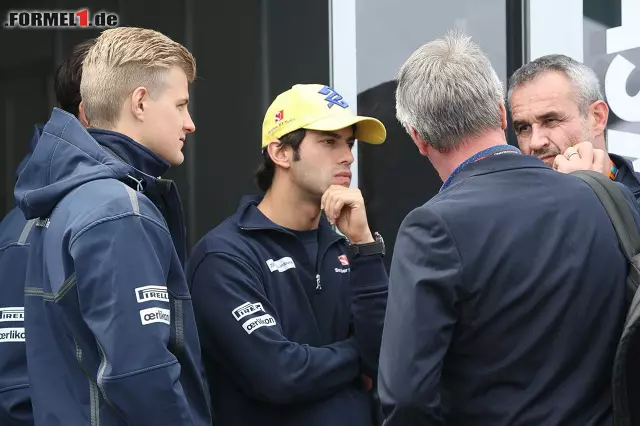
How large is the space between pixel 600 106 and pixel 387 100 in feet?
2.55

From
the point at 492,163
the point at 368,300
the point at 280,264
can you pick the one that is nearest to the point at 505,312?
the point at 492,163

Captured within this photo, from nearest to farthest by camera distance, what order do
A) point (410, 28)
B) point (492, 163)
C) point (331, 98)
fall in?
point (492, 163) < point (331, 98) < point (410, 28)

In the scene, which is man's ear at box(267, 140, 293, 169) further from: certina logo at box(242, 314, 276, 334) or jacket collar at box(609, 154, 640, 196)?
jacket collar at box(609, 154, 640, 196)

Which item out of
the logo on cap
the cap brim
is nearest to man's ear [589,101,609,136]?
the cap brim

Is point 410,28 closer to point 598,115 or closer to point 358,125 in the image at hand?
point 358,125

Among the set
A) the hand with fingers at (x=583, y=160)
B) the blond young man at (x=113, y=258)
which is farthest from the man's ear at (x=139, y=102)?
the hand with fingers at (x=583, y=160)

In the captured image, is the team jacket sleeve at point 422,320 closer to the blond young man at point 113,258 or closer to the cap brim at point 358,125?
the blond young man at point 113,258

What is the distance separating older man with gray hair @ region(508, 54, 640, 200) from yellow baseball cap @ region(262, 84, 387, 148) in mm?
448

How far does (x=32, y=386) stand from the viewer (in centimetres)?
194

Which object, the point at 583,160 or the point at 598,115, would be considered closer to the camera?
the point at 583,160

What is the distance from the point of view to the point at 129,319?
5.82 ft

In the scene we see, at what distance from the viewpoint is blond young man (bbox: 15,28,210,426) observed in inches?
70.0

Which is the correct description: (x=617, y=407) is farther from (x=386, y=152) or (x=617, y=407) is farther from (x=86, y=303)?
(x=386, y=152)

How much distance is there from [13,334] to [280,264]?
730 mm
